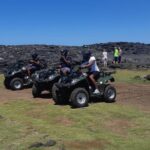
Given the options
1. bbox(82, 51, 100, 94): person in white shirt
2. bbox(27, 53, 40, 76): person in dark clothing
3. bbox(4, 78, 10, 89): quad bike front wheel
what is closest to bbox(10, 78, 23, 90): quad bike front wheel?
bbox(4, 78, 10, 89): quad bike front wheel

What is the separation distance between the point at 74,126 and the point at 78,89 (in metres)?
3.70

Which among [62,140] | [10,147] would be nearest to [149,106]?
[62,140]

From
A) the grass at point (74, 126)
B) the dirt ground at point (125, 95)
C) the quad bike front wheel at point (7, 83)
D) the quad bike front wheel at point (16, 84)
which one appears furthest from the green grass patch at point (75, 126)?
the quad bike front wheel at point (7, 83)

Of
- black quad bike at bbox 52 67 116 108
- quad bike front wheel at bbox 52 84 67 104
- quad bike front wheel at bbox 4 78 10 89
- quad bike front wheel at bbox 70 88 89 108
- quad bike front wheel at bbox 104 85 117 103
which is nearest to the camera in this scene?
quad bike front wheel at bbox 70 88 89 108

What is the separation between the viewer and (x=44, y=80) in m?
21.7

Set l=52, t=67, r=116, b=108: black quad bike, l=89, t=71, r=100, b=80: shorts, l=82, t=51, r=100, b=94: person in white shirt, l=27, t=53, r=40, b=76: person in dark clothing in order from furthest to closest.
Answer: l=27, t=53, r=40, b=76: person in dark clothing < l=89, t=71, r=100, b=80: shorts < l=82, t=51, r=100, b=94: person in white shirt < l=52, t=67, r=116, b=108: black quad bike

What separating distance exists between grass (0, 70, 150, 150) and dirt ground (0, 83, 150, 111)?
998 mm

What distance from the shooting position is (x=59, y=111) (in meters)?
17.6

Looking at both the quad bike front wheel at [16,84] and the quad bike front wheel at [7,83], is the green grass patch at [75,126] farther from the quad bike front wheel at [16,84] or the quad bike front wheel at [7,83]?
the quad bike front wheel at [7,83]

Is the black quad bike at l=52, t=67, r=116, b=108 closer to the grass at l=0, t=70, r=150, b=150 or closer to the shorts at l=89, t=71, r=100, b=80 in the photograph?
the shorts at l=89, t=71, r=100, b=80

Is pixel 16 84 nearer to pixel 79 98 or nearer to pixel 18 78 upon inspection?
pixel 18 78

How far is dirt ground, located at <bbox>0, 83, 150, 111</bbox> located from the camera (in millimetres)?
20203

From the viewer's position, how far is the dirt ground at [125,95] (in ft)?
66.3

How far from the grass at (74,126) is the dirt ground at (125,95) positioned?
100cm
